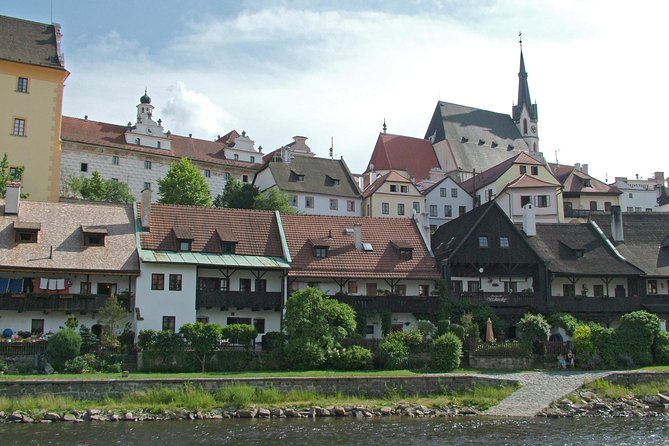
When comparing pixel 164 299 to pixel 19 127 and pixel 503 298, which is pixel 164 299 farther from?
pixel 19 127

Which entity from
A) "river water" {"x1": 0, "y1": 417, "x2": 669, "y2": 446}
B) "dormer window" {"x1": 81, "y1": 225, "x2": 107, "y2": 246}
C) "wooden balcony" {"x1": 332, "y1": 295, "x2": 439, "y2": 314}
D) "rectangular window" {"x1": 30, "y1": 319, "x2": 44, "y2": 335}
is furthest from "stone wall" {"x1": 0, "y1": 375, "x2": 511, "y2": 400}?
"dormer window" {"x1": 81, "y1": 225, "x2": 107, "y2": 246}

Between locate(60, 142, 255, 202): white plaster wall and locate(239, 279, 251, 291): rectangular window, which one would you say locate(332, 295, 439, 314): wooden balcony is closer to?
locate(239, 279, 251, 291): rectangular window

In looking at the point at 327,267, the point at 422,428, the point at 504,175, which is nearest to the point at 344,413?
the point at 422,428

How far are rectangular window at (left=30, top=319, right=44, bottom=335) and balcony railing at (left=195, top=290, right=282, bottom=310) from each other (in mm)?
8393

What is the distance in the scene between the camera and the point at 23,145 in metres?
57.4

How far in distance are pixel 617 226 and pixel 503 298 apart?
538 inches

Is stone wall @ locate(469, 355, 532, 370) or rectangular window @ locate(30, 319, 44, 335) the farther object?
stone wall @ locate(469, 355, 532, 370)

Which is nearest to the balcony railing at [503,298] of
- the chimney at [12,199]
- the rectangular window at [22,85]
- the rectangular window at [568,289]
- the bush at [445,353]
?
the rectangular window at [568,289]

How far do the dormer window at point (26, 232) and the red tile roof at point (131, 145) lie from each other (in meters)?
38.3

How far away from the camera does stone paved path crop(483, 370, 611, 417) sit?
118 ft

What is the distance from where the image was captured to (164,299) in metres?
43.2

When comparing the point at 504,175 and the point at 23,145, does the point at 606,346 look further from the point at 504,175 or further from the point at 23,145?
the point at 23,145

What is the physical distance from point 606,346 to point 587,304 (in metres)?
8.49

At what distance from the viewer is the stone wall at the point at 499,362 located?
42500 mm
